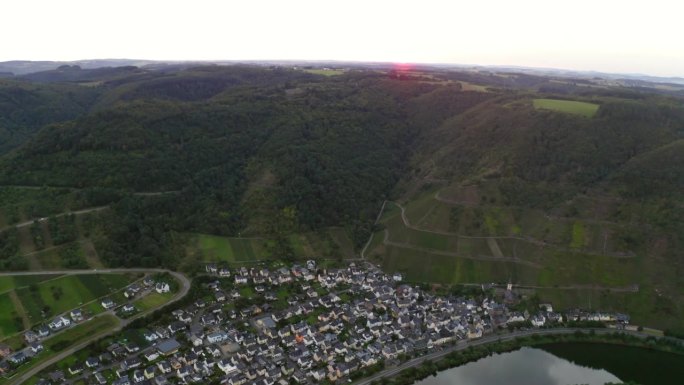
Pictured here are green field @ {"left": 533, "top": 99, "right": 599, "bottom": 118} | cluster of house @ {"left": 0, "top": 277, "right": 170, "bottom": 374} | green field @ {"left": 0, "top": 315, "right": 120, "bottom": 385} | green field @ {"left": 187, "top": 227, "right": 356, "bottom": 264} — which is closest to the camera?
green field @ {"left": 0, "top": 315, "right": 120, "bottom": 385}

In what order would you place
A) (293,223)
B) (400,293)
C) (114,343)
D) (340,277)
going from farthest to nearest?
(293,223)
(340,277)
(400,293)
(114,343)

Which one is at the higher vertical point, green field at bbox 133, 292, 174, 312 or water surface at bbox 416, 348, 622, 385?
green field at bbox 133, 292, 174, 312

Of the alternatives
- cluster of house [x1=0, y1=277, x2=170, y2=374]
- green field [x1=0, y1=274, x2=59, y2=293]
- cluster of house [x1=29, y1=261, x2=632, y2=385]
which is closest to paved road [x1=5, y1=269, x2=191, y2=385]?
green field [x1=0, y1=274, x2=59, y2=293]

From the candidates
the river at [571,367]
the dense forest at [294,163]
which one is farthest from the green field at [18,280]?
the river at [571,367]

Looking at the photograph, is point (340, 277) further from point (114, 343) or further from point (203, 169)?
point (203, 169)

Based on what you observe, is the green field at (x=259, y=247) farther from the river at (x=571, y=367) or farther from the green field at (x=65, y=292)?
the river at (x=571, y=367)

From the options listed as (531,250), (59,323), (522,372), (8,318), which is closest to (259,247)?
(59,323)

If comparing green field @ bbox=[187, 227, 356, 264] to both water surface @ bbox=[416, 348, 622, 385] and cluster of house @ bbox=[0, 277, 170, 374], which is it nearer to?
cluster of house @ bbox=[0, 277, 170, 374]

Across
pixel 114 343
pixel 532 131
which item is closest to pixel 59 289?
pixel 114 343
